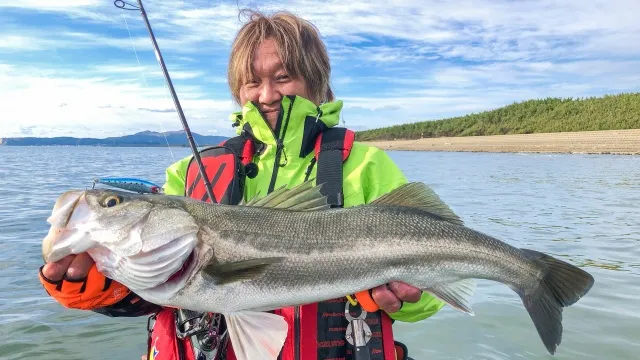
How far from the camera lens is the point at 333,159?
3676 mm

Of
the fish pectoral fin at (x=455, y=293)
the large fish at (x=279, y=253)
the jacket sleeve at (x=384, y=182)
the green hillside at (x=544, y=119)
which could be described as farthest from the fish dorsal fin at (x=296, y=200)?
the green hillside at (x=544, y=119)

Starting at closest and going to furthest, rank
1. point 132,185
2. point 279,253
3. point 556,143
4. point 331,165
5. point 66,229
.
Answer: point 66,229 → point 279,253 → point 331,165 → point 132,185 → point 556,143

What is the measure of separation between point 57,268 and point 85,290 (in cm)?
19

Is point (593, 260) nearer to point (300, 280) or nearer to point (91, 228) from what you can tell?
point (300, 280)

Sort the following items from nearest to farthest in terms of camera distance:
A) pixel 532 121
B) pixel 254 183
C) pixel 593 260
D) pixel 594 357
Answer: pixel 254 183 → pixel 594 357 → pixel 593 260 → pixel 532 121

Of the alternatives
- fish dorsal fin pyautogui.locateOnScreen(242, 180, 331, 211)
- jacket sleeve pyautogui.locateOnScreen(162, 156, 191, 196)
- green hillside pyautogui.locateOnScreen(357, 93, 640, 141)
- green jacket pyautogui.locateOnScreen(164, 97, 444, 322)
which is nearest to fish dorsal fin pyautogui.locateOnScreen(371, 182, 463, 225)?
fish dorsal fin pyautogui.locateOnScreen(242, 180, 331, 211)

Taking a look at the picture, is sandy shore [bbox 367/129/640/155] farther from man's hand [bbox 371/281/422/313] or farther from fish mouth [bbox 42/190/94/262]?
fish mouth [bbox 42/190/94/262]

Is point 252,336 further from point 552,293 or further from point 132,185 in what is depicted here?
point 132,185

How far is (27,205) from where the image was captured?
1680 centimetres

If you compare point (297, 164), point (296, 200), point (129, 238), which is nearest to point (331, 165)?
point (297, 164)

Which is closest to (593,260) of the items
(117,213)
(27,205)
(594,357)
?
(594,357)

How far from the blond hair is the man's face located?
0.04 meters

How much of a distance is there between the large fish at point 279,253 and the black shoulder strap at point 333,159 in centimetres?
41

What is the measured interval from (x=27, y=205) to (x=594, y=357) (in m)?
16.7
